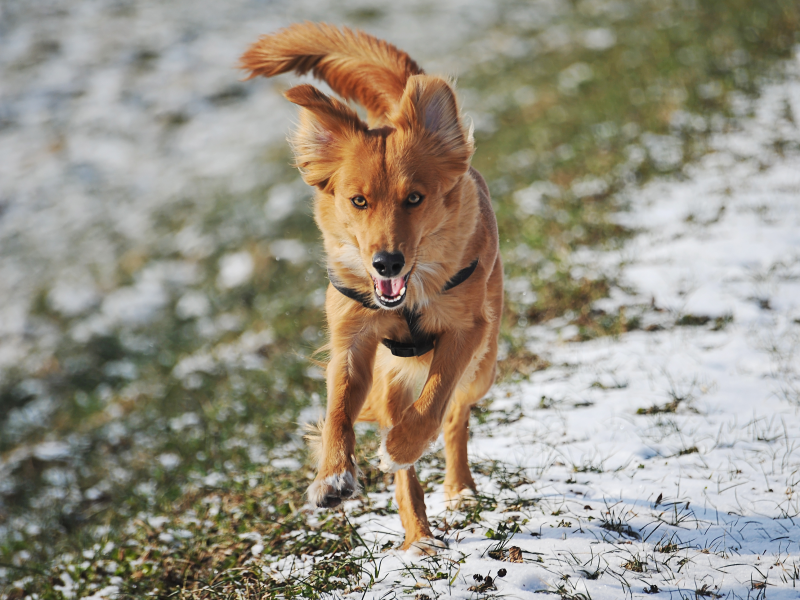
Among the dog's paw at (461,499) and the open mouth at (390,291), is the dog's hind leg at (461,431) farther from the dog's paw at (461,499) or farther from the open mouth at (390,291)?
the open mouth at (390,291)

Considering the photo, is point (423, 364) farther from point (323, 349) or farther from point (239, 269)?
point (239, 269)

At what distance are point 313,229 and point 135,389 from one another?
3.23 meters

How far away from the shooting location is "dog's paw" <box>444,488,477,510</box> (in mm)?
3052

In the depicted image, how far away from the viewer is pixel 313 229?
336 inches

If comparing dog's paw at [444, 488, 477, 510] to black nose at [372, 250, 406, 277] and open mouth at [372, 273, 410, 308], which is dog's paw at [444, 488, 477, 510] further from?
black nose at [372, 250, 406, 277]

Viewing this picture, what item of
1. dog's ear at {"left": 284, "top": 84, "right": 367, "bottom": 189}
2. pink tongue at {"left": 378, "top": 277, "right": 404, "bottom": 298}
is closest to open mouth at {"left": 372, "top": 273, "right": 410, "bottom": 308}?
pink tongue at {"left": 378, "top": 277, "right": 404, "bottom": 298}

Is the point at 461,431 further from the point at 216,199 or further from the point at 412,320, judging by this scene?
the point at 216,199

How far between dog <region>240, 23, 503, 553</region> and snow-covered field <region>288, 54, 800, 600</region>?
0.47m

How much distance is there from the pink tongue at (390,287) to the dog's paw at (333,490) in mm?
728

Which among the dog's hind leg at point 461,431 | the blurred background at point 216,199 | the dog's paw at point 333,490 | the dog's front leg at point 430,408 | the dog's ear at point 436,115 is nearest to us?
the dog's paw at point 333,490

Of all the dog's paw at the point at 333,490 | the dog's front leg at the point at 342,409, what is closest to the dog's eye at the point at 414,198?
the dog's front leg at the point at 342,409

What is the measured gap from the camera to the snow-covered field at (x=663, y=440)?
7.97ft

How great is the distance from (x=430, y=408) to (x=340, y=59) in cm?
194

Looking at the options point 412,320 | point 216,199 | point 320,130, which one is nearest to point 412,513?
point 412,320
